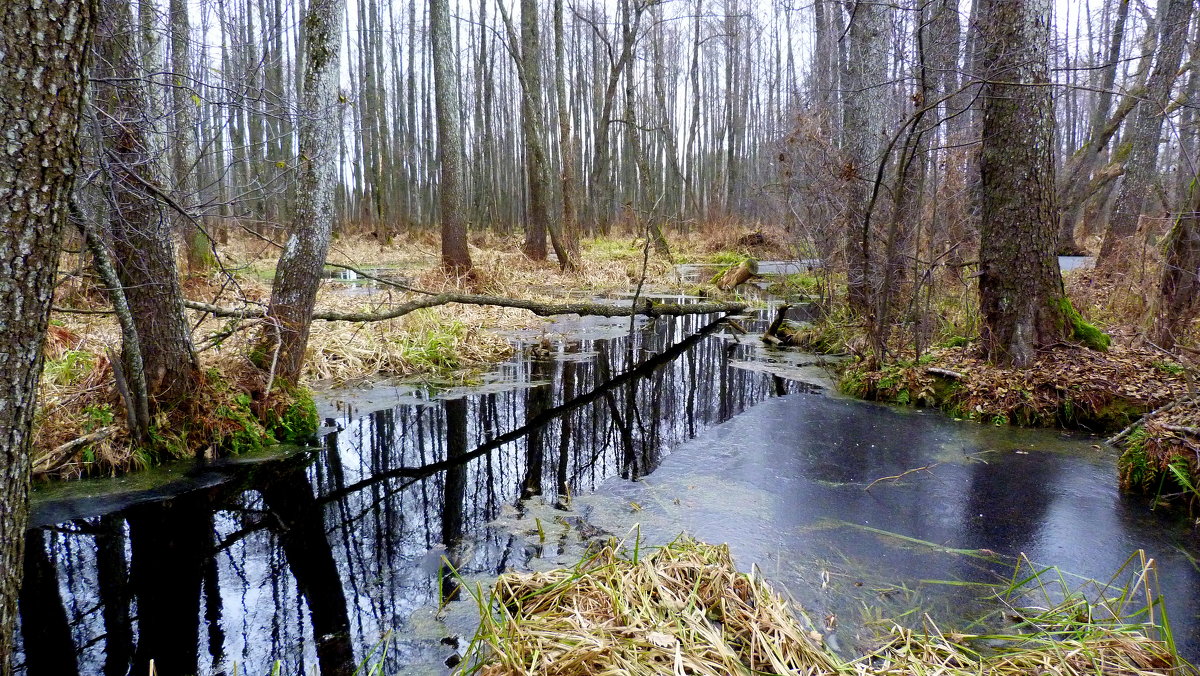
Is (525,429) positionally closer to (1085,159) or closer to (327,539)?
(327,539)

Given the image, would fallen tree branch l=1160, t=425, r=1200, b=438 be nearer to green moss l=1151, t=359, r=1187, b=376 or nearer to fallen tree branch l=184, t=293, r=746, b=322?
green moss l=1151, t=359, r=1187, b=376

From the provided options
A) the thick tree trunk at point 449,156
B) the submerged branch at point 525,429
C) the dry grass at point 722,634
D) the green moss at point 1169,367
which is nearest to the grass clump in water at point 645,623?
the dry grass at point 722,634

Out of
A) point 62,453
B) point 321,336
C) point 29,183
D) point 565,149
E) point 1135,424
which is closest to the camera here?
point 29,183

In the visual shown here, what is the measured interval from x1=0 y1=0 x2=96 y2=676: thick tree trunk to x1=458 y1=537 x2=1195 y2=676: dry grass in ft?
4.73

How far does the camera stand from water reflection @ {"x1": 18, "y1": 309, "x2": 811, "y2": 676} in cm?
266

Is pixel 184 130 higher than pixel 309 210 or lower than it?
higher

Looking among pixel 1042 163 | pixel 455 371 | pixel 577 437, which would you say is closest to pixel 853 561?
pixel 577 437

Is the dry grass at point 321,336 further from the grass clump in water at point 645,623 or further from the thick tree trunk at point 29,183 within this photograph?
the grass clump in water at point 645,623

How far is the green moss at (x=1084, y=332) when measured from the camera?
5.73 m

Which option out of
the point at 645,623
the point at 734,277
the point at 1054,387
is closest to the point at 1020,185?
the point at 1054,387

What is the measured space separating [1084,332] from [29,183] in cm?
701

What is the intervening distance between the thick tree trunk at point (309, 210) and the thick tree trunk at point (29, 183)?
3.67 metres

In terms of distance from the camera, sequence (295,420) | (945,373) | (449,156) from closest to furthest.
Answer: (295,420)
(945,373)
(449,156)

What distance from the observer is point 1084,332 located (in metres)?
5.77
